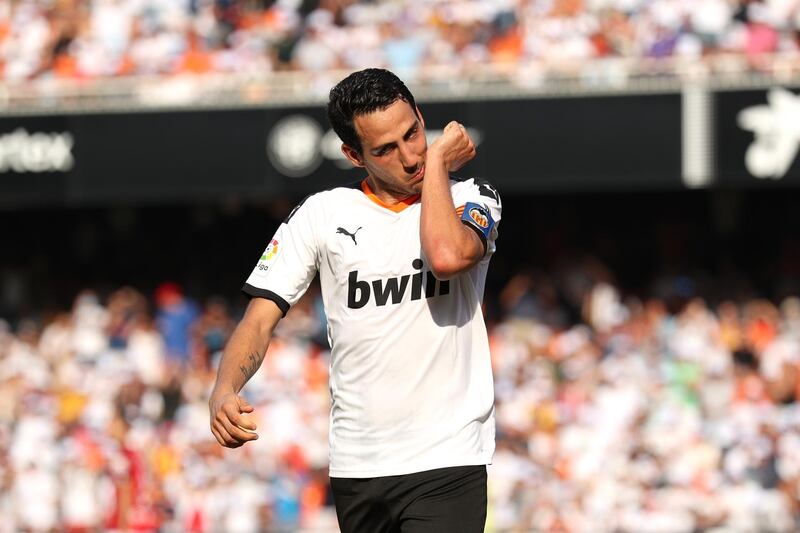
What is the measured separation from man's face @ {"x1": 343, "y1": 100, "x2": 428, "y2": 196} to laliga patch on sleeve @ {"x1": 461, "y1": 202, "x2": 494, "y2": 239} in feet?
0.51

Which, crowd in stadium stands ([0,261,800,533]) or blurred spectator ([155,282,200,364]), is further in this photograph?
blurred spectator ([155,282,200,364])

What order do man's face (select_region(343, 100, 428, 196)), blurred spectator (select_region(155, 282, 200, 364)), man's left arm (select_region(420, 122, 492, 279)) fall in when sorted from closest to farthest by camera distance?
man's left arm (select_region(420, 122, 492, 279)) < man's face (select_region(343, 100, 428, 196)) < blurred spectator (select_region(155, 282, 200, 364))

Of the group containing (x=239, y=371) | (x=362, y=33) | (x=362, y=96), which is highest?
(x=362, y=33)

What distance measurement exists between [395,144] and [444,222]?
30cm

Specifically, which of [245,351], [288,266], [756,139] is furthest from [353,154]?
[756,139]

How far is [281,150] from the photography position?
45.9 feet

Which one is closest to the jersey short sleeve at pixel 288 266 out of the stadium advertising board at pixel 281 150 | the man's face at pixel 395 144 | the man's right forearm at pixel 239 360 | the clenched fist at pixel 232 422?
the man's right forearm at pixel 239 360

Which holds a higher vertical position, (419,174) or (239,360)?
(419,174)

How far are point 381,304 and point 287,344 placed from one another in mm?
9628

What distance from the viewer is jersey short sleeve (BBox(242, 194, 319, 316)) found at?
13.0 ft

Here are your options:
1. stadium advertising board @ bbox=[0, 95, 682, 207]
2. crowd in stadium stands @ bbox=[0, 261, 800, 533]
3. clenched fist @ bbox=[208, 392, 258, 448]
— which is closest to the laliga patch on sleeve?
clenched fist @ bbox=[208, 392, 258, 448]

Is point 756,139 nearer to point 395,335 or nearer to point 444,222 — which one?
point 395,335

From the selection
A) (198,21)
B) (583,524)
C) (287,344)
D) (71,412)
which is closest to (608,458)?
(583,524)

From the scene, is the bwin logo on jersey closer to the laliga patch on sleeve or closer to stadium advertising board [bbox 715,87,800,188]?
the laliga patch on sleeve
